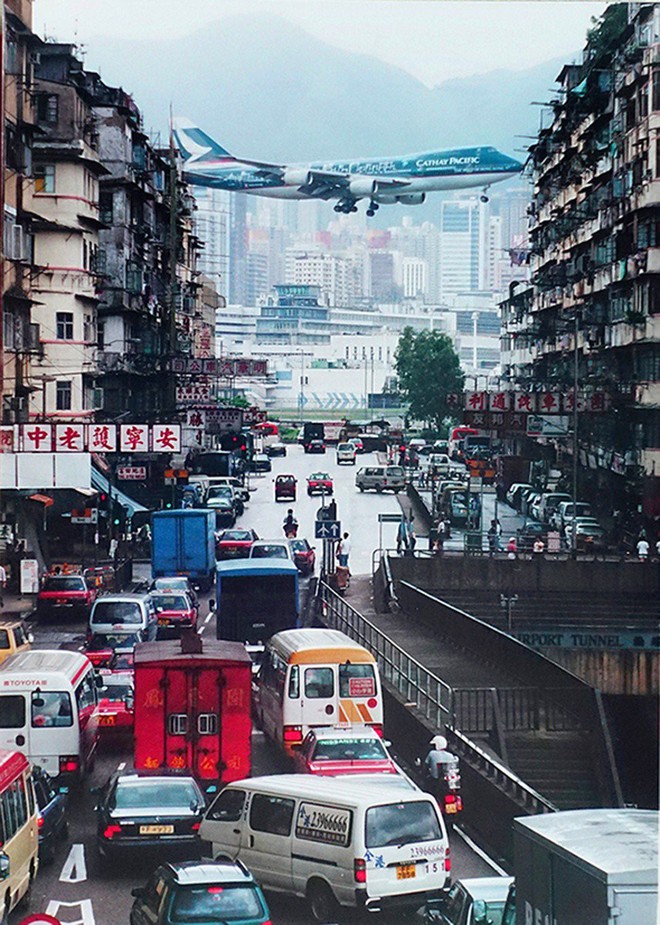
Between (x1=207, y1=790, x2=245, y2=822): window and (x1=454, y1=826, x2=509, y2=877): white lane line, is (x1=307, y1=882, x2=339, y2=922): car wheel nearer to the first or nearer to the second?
(x1=207, y1=790, x2=245, y2=822): window

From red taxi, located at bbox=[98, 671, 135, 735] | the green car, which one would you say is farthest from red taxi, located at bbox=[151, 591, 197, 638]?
the green car

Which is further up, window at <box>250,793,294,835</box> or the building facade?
the building facade

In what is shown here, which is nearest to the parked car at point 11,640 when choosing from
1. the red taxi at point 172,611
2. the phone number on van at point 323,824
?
the red taxi at point 172,611

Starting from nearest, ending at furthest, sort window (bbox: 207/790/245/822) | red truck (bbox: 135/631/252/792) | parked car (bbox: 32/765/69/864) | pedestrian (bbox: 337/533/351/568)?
window (bbox: 207/790/245/822) → parked car (bbox: 32/765/69/864) → red truck (bbox: 135/631/252/792) → pedestrian (bbox: 337/533/351/568)

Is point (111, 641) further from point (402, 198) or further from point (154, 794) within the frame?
point (154, 794)

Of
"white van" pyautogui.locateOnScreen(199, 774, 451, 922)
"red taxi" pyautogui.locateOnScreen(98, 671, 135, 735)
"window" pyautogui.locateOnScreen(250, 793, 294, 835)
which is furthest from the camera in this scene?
"red taxi" pyautogui.locateOnScreen(98, 671, 135, 735)

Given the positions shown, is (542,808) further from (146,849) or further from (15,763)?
(15,763)

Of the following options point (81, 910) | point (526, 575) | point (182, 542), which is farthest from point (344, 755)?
point (526, 575)

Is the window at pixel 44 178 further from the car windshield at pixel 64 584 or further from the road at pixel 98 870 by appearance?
the road at pixel 98 870
